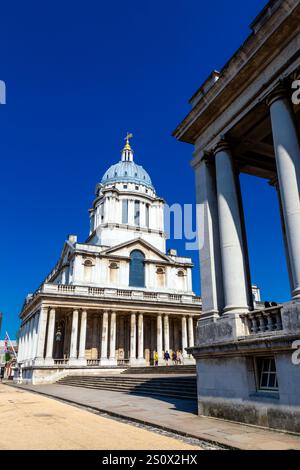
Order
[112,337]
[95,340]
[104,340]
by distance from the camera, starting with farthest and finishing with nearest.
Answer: [95,340] < [112,337] < [104,340]

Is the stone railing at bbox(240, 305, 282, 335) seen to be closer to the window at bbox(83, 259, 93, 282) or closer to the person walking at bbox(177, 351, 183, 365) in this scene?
the person walking at bbox(177, 351, 183, 365)

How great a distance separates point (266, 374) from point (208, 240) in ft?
15.8

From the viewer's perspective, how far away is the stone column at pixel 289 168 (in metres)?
8.68

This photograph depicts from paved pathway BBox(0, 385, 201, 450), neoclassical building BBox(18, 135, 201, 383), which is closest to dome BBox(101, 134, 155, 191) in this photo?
neoclassical building BBox(18, 135, 201, 383)

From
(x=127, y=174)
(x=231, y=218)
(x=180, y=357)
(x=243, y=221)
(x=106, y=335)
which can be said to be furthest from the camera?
(x=127, y=174)

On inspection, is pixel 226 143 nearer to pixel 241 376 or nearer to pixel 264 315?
pixel 264 315

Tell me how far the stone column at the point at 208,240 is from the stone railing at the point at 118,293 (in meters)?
29.7

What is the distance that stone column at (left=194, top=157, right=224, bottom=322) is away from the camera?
11.5 meters

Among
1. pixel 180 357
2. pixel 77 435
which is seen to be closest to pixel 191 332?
pixel 180 357

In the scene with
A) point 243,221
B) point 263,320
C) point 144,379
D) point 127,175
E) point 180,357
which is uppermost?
point 127,175

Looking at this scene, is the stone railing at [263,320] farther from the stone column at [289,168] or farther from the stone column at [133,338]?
the stone column at [133,338]

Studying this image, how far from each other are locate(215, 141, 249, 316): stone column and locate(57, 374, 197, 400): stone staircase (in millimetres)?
6163

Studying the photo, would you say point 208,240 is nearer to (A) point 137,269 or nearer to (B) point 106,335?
(B) point 106,335

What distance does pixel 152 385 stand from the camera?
19812mm
